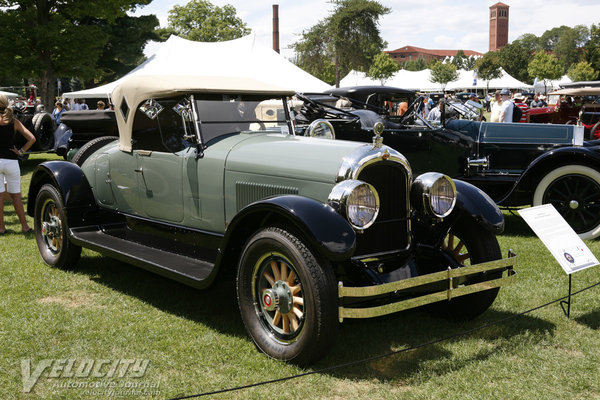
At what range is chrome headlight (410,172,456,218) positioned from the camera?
3941mm

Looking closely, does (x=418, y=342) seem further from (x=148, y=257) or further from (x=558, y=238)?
(x=148, y=257)

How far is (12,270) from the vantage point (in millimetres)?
5699

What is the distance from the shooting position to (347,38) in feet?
178

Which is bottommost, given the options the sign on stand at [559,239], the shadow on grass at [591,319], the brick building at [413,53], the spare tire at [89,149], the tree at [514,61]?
the shadow on grass at [591,319]

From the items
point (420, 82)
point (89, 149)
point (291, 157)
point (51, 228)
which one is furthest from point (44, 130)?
point (420, 82)

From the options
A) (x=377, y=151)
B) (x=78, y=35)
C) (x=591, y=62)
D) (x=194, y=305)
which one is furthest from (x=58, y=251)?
(x=591, y=62)

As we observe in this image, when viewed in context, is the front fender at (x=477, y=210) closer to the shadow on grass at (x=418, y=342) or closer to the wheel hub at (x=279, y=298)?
the shadow on grass at (x=418, y=342)

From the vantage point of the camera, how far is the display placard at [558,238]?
415 cm

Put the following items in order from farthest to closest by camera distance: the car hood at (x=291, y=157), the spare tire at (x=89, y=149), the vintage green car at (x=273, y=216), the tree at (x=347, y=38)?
the tree at (x=347, y=38)
the spare tire at (x=89, y=149)
the car hood at (x=291, y=157)
the vintage green car at (x=273, y=216)

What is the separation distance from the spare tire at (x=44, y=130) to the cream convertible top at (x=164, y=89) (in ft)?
30.8

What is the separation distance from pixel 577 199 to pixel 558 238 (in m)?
2.96

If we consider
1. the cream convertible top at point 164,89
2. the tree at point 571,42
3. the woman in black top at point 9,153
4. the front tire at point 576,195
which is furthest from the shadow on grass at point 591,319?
the tree at point 571,42

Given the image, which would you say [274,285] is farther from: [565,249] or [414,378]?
[565,249]

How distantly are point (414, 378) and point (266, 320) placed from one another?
1.00 metres
